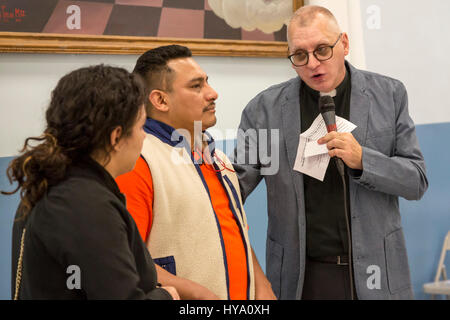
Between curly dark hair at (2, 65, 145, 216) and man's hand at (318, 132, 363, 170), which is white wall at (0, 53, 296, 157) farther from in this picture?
man's hand at (318, 132, 363, 170)

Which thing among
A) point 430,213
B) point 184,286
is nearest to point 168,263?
point 184,286

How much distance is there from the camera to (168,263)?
1.42 meters

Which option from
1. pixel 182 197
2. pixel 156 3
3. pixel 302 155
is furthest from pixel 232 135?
pixel 182 197

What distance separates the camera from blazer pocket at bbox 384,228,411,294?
1.71m

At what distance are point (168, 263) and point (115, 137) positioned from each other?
46 cm

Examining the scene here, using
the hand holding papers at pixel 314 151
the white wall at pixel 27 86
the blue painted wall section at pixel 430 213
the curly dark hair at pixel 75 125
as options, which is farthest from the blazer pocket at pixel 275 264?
the blue painted wall section at pixel 430 213

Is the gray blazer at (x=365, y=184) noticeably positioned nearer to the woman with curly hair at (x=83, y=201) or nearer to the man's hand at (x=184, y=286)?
the man's hand at (x=184, y=286)

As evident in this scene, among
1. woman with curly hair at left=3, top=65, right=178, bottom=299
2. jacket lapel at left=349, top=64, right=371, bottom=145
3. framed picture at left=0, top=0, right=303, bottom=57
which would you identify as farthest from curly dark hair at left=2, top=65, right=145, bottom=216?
framed picture at left=0, top=0, right=303, bottom=57

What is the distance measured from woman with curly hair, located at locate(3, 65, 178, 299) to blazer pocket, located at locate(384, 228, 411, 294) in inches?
34.6

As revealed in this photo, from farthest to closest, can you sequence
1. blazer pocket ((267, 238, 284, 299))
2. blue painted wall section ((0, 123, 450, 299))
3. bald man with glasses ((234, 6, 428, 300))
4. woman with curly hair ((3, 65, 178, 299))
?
blue painted wall section ((0, 123, 450, 299)) < blazer pocket ((267, 238, 284, 299)) < bald man with glasses ((234, 6, 428, 300)) < woman with curly hair ((3, 65, 178, 299))

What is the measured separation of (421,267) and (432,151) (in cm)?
81

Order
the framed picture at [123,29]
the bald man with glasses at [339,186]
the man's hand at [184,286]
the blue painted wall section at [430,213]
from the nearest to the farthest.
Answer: the man's hand at [184,286], the bald man with glasses at [339,186], the framed picture at [123,29], the blue painted wall section at [430,213]

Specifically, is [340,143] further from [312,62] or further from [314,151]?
[312,62]

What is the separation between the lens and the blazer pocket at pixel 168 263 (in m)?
1.42
